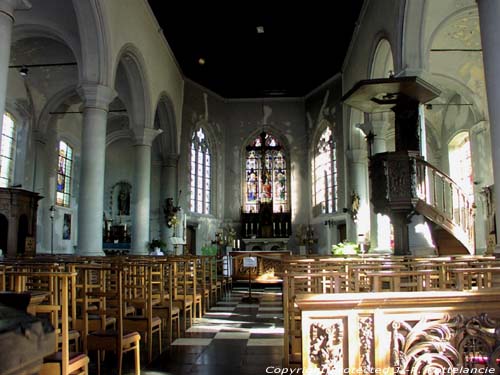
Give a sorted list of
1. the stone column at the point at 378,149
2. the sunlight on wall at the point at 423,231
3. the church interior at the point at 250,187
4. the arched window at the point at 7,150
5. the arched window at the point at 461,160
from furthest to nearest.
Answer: the arched window at the point at 461,160 → the arched window at the point at 7,150 → the stone column at the point at 378,149 → the sunlight on wall at the point at 423,231 → the church interior at the point at 250,187

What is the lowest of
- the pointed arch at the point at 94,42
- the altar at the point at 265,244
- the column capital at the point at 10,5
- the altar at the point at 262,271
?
the altar at the point at 262,271

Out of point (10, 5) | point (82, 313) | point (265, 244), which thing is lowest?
point (82, 313)

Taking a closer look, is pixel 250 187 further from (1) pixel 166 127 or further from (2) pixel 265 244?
(1) pixel 166 127

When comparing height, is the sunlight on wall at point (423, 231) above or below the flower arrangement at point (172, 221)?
below

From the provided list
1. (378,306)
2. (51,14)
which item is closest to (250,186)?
(51,14)

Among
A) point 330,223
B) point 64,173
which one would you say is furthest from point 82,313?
point 330,223

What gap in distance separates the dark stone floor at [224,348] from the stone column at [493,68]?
2.98 metres

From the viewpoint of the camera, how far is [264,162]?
74.6ft

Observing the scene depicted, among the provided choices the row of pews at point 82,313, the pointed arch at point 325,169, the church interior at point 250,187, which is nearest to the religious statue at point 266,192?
the church interior at point 250,187

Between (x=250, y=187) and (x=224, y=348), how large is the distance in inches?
694

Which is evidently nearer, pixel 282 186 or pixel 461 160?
pixel 461 160

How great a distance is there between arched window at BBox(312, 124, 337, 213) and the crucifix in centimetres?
227

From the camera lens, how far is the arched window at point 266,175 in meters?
22.5

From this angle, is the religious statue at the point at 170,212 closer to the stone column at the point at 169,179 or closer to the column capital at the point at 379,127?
the stone column at the point at 169,179
